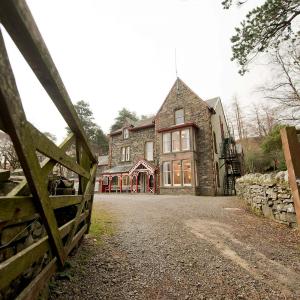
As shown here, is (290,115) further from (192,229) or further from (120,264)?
(120,264)

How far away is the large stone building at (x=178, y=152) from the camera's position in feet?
59.4

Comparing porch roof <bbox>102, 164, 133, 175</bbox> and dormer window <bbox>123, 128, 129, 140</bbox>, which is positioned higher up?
dormer window <bbox>123, 128, 129, 140</bbox>

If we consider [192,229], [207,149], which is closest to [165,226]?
[192,229]

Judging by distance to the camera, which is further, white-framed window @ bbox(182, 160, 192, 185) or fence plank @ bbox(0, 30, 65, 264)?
white-framed window @ bbox(182, 160, 192, 185)

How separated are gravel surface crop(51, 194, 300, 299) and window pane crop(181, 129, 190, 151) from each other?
1310 centimetres

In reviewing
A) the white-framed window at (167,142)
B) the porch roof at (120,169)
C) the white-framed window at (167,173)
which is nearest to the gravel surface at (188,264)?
the white-framed window at (167,173)

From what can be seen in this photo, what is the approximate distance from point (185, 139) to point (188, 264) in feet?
51.5

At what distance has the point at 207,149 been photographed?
60.5ft

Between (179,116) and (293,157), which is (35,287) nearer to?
(293,157)

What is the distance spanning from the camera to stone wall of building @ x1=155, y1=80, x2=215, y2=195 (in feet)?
59.0

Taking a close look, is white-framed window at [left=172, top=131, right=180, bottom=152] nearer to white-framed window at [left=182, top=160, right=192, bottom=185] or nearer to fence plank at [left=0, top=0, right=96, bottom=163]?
white-framed window at [left=182, top=160, right=192, bottom=185]

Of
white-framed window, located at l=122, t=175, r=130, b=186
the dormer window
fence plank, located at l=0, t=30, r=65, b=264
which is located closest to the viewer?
fence plank, located at l=0, t=30, r=65, b=264

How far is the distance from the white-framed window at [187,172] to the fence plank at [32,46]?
16645mm

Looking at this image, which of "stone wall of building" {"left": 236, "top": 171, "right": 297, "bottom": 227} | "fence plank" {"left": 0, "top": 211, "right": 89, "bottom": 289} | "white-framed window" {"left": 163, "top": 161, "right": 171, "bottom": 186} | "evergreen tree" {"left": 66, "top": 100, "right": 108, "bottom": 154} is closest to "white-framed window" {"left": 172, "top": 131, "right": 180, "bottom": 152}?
"white-framed window" {"left": 163, "top": 161, "right": 171, "bottom": 186}
